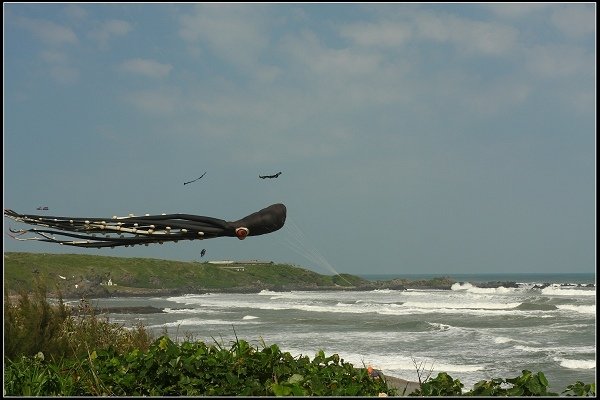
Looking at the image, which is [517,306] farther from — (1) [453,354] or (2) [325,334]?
(1) [453,354]

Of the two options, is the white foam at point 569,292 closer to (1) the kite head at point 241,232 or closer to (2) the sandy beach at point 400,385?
(2) the sandy beach at point 400,385

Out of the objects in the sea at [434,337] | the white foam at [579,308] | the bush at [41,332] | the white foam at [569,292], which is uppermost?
the bush at [41,332]

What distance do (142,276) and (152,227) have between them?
7928 centimetres

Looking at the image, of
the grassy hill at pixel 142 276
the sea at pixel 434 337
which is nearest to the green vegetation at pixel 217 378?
the sea at pixel 434 337

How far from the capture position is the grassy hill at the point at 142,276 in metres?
66.9

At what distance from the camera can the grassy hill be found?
66875mm

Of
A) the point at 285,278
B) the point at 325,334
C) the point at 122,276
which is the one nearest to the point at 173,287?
the point at 122,276

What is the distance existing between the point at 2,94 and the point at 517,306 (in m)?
42.2

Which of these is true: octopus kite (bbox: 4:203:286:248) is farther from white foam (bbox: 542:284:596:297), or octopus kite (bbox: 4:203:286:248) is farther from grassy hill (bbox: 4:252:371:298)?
grassy hill (bbox: 4:252:371:298)

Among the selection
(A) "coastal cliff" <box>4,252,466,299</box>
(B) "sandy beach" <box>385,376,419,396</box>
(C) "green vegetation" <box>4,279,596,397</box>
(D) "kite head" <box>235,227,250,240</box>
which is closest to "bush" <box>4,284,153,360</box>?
(C) "green vegetation" <box>4,279,596,397</box>

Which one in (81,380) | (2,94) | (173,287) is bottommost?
(173,287)

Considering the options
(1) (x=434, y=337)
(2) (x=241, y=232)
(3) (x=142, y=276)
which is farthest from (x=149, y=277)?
(2) (x=241, y=232)

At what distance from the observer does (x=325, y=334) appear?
82.0 ft

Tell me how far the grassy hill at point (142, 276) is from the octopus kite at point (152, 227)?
59.8 meters
